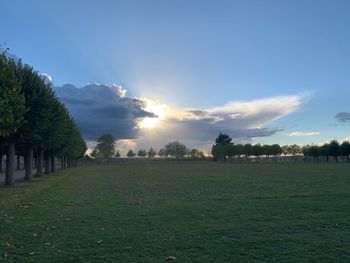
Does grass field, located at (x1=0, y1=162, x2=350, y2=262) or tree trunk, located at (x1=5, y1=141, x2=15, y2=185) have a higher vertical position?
tree trunk, located at (x1=5, y1=141, x2=15, y2=185)

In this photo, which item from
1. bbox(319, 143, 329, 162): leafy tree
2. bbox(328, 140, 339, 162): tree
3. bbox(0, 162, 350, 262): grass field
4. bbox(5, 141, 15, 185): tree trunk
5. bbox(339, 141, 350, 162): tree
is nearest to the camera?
bbox(0, 162, 350, 262): grass field

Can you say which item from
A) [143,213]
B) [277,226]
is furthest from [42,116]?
[277,226]

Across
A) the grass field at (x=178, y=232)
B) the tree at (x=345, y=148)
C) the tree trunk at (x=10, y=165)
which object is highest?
the tree at (x=345, y=148)

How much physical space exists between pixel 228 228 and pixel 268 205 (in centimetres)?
658

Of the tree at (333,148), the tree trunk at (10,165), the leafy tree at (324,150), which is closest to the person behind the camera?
the tree trunk at (10,165)

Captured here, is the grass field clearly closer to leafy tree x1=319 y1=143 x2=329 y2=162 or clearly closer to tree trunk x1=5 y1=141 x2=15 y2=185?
tree trunk x1=5 y1=141 x2=15 y2=185

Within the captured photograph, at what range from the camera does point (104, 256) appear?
938 centimetres

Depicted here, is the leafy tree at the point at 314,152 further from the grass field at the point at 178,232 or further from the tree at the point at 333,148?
the grass field at the point at 178,232

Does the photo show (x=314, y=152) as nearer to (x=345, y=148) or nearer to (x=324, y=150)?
(x=324, y=150)

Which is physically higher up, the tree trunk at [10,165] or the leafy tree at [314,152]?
the leafy tree at [314,152]

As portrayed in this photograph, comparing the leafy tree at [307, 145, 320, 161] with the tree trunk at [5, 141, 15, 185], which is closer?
the tree trunk at [5, 141, 15, 185]

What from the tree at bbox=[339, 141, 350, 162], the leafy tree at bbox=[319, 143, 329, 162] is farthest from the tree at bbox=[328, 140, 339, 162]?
the tree at bbox=[339, 141, 350, 162]

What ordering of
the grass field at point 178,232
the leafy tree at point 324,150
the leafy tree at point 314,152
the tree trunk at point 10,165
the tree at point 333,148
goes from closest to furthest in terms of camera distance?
the grass field at point 178,232
the tree trunk at point 10,165
the tree at point 333,148
the leafy tree at point 324,150
the leafy tree at point 314,152

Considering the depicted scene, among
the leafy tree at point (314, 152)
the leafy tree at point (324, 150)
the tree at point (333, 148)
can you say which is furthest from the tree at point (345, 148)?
the leafy tree at point (314, 152)
